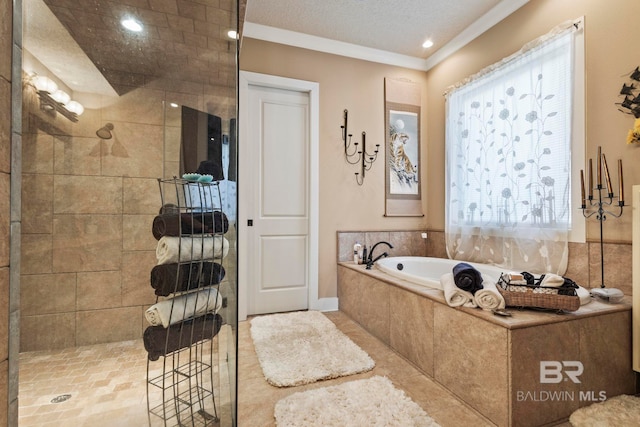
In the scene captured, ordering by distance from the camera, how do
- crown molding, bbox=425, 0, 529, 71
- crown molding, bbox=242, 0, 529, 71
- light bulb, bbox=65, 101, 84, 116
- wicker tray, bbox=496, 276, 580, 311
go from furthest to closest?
crown molding, bbox=242, 0, 529, 71 → crown molding, bbox=425, 0, 529, 71 → wicker tray, bbox=496, 276, 580, 311 → light bulb, bbox=65, 101, 84, 116

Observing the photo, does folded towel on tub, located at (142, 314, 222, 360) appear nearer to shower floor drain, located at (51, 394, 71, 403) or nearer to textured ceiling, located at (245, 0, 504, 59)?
shower floor drain, located at (51, 394, 71, 403)

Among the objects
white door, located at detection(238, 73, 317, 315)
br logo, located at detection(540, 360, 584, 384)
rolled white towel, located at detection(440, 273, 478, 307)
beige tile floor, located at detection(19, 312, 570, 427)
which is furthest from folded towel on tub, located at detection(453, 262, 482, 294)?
white door, located at detection(238, 73, 317, 315)

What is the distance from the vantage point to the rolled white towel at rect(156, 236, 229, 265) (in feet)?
3.45

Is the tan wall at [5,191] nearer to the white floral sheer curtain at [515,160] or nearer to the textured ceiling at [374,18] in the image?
the textured ceiling at [374,18]

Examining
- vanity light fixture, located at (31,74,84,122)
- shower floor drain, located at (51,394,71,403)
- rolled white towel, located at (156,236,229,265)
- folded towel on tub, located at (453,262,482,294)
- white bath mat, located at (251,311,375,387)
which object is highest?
vanity light fixture, located at (31,74,84,122)

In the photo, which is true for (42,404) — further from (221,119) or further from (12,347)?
(221,119)

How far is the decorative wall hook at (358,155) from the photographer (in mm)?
3211

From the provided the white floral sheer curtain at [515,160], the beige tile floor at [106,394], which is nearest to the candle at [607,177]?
the white floral sheer curtain at [515,160]

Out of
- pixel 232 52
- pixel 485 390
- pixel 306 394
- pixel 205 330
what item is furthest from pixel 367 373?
pixel 232 52

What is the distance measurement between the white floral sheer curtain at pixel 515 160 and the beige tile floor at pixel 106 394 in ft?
4.70

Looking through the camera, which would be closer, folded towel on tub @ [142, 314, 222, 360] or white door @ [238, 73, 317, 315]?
folded towel on tub @ [142, 314, 222, 360]

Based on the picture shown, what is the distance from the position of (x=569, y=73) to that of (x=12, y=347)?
3089 millimetres

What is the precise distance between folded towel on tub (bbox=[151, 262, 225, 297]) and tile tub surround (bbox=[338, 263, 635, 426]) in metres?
1.34

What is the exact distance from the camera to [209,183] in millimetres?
1238
